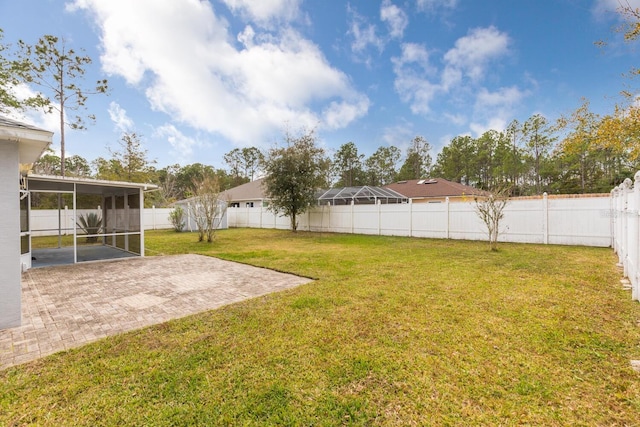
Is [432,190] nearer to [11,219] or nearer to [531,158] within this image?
[531,158]

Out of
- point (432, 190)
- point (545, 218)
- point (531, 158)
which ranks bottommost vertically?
point (545, 218)

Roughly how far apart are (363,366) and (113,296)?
191 inches

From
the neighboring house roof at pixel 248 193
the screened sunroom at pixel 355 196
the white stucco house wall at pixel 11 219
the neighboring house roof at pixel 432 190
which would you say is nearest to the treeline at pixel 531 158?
the neighboring house roof at pixel 432 190

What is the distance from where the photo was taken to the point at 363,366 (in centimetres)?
275

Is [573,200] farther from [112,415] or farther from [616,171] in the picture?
[616,171]

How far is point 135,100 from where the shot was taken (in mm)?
15500

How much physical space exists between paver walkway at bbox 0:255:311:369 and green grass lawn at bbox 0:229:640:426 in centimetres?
49

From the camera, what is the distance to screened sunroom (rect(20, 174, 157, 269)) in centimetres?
780

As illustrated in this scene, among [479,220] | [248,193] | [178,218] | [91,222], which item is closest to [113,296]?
[91,222]

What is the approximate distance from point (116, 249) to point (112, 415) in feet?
36.8

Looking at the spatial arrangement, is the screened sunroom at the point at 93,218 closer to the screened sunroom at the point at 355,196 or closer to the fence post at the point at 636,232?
the fence post at the point at 636,232

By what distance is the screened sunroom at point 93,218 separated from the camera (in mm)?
7802

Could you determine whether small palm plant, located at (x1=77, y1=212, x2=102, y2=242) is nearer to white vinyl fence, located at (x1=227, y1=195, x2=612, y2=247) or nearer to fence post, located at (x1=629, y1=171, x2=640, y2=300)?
white vinyl fence, located at (x1=227, y1=195, x2=612, y2=247)

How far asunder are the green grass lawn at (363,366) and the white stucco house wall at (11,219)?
5.10 ft
